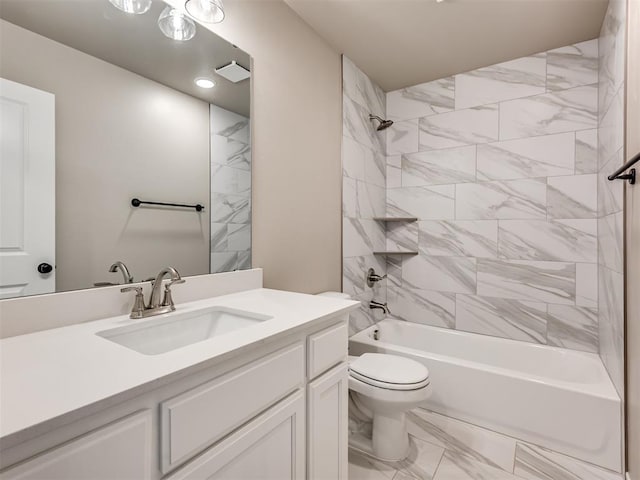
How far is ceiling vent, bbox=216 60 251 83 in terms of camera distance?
59.3 inches

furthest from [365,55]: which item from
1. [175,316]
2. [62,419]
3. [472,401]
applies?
[62,419]

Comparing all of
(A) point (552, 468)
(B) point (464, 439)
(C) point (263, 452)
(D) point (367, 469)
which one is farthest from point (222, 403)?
(A) point (552, 468)

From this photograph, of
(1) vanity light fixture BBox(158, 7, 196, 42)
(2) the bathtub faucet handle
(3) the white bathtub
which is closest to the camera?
(1) vanity light fixture BBox(158, 7, 196, 42)

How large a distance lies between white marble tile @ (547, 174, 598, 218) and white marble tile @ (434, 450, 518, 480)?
1681 mm

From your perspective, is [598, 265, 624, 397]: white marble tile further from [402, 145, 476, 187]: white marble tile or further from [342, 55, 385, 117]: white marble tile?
[342, 55, 385, 117]: white marble tile

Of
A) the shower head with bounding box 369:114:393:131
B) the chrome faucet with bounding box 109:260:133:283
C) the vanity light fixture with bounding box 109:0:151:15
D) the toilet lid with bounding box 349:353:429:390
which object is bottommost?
the toilet lid with bounding box 349:353:429:390

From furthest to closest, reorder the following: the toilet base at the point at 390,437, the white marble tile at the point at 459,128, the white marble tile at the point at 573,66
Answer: the white marble tile at the point at 459,128, the white marble tile at the point at 573,66, the toilet base at the point at 390,437

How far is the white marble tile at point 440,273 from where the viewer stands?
262cm

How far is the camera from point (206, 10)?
132 centimetres

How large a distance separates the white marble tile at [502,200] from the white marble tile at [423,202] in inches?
3.2

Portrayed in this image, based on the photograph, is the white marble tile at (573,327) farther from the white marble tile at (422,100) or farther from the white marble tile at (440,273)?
the white marble tile at (422,100)

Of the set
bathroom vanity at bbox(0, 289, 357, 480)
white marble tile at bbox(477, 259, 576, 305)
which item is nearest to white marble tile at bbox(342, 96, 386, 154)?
white marble tile at bbox(477, 259, 576, 305)

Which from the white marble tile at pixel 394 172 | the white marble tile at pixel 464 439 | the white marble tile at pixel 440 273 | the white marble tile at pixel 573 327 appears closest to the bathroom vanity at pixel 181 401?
the white marble tile at pixel 464 439

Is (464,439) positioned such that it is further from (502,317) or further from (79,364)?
(79,364)
